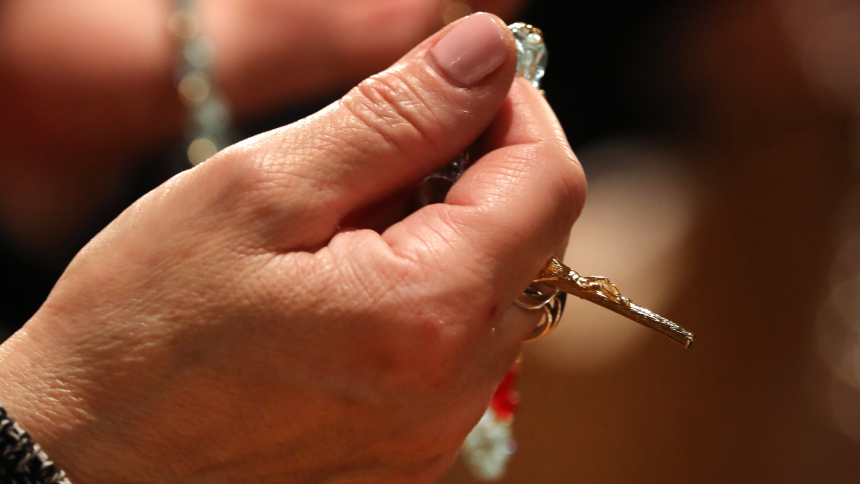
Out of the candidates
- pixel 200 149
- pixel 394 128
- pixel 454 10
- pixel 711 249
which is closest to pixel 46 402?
pixel 394 128

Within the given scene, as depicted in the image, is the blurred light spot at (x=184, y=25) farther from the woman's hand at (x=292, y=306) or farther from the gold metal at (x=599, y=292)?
the gold metal at (x=599, y=292)

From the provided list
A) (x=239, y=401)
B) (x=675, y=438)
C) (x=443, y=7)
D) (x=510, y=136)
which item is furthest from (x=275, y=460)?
(x=675, y=438)

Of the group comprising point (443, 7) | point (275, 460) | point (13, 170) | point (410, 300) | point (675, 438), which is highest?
point (443, 7)

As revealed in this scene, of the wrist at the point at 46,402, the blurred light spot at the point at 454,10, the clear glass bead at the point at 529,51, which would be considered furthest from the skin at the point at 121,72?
the wrist at the point at 46,402

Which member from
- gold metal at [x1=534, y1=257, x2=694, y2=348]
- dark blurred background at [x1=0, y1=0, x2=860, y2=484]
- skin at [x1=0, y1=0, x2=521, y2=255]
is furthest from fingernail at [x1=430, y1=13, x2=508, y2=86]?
dark blurred background at [x1=0, y1=0, x2=860, y2=484]

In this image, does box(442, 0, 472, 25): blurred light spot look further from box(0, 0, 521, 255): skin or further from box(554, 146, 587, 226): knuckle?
box(554, 146, 587, 226): knuckle

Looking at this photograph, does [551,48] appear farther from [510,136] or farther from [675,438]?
[675,438]
